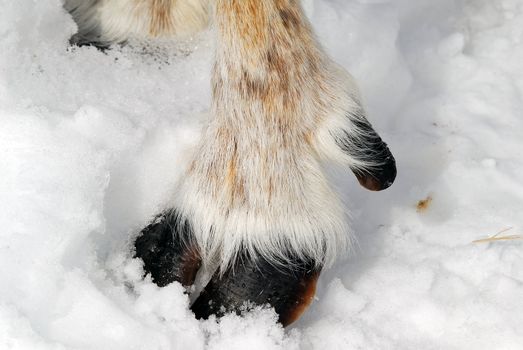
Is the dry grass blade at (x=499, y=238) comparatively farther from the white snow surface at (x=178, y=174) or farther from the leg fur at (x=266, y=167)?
the leg fur at (x=266, y=167)

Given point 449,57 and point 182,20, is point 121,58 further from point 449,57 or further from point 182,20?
point 449,57

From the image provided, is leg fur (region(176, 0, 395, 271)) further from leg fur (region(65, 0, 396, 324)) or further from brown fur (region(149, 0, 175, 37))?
brown fur (region(149, 0, 175, 37))

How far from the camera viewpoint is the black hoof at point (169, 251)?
1401 mm

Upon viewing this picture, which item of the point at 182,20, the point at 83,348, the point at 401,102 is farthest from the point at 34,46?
the point at 401,102

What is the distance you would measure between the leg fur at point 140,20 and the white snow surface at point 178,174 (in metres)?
0.04

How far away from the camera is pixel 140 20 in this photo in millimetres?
1848

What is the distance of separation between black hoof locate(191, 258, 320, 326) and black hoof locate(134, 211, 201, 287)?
6 centimetres

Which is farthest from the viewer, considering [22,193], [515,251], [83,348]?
[515,251]

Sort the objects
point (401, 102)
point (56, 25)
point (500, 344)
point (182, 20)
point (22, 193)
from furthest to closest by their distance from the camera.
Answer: point (401, 102)
point (182, 20)
point (56, 25)
point (500, 344)
point (22, 193)

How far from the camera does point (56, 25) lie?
1.75 meters

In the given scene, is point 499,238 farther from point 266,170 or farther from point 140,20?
point 140,20

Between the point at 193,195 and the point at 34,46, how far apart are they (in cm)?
55

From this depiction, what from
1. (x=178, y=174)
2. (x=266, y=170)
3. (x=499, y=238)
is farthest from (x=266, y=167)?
(x=499, y=238)

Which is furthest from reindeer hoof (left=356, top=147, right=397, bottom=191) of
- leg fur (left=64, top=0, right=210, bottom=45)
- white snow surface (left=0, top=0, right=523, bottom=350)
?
leg fur (left=64, top=0, right=210, bottom=45)
